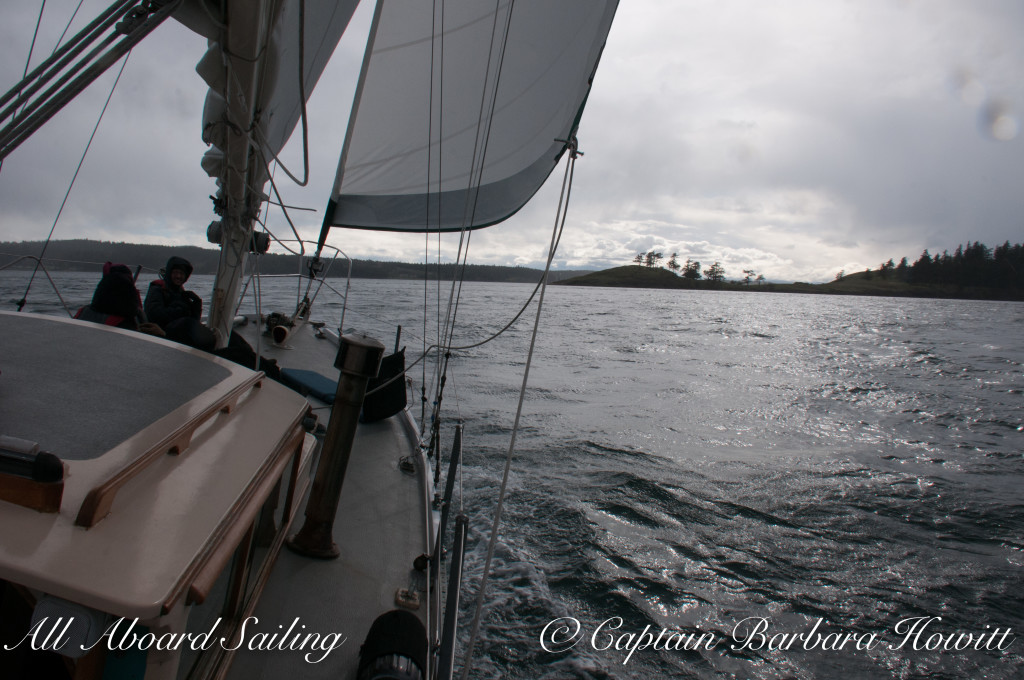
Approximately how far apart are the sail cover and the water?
11.5 feet

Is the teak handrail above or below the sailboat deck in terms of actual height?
above

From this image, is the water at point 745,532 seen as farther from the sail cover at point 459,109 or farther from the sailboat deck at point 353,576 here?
the sail cover at point 459,109

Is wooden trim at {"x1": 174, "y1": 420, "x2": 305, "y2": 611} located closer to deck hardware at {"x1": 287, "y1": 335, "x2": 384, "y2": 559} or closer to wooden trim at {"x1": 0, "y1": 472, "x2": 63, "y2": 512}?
wooden trim at {"x1": 0, "y1": 472, "x2": 63, "y2": 512}

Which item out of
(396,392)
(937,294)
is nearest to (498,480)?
(396,392)

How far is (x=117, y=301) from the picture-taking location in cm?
419

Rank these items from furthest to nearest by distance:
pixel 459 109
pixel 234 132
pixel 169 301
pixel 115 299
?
1. pixel 459 109
2. pixel 169 301
3. pixel 115 299
4. pixel 234 132

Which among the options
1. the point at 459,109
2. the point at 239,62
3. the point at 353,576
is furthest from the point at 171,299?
the point at 353,576

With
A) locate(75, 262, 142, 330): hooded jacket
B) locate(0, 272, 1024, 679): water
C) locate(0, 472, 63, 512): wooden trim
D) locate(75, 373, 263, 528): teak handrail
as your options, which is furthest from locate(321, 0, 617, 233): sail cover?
locate(0, 472, 63, 512): wooden trim

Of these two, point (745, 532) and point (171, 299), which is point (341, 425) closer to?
point (171, 299)

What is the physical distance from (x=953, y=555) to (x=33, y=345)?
785cm

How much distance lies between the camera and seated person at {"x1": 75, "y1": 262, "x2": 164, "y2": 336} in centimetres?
414

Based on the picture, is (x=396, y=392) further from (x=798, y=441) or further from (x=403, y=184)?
(x=798, y=441)

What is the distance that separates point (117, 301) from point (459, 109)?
3710mm

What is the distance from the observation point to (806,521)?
6328mm
